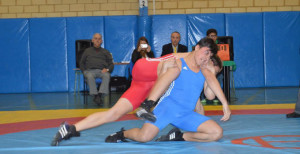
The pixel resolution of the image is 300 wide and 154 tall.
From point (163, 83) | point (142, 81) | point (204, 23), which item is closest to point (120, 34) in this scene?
point (204, 23)

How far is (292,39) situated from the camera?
11.7 m

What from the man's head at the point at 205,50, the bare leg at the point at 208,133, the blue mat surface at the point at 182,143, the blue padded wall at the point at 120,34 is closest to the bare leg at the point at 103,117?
the blue mat surface at the point at 182,143

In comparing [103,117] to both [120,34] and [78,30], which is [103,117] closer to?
[120,34]

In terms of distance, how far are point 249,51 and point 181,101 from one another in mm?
8430

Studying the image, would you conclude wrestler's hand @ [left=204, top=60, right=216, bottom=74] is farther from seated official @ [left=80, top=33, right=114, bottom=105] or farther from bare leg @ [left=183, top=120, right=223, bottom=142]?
seated official @ [left=80, top=33, right=114, bottom=105]

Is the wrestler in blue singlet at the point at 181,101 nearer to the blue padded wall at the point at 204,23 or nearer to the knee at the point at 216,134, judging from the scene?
the knee at the point at 216,134

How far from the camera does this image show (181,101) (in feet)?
12.2

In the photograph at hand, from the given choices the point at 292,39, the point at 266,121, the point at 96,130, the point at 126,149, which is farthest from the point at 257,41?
the point at 126,149

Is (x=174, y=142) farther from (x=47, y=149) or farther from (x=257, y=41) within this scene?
(x=257, y=41)

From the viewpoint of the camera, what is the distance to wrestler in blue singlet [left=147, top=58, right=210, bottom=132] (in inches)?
146

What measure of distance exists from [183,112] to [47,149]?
1.28 meters

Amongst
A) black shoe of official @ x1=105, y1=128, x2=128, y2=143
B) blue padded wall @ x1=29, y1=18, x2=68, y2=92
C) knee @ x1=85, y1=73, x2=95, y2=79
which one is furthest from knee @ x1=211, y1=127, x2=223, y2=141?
blue padded wall @ x1=29, y1=18, x2=68, y2=92

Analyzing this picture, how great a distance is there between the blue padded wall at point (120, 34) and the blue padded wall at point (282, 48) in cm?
387

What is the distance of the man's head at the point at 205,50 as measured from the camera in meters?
3.55
